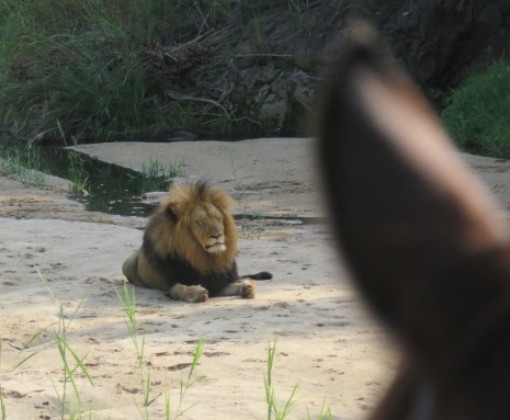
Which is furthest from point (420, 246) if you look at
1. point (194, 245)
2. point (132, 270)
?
point (132, 270)

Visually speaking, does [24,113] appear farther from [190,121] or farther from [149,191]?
[149,191]

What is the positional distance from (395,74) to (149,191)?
13079mm

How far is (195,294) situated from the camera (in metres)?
6.89

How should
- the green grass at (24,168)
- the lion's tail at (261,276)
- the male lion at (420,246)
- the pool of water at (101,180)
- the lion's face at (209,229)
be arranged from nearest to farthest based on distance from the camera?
the male lion at (420,246), the lion's face at (209,229), the lion's tail at (261,276), the pool of water at (101,180), the green grass at (24,168)

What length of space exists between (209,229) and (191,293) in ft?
1.43

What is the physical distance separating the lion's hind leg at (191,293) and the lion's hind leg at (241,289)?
15 centimetres

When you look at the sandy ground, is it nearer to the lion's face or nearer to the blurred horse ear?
the blurred horse ear

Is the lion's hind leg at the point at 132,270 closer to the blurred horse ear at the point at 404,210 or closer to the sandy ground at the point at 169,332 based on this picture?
the sandy ground at the point at 169,332

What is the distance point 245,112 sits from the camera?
20203mm

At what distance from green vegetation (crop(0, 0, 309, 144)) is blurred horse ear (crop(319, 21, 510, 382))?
18.7 m

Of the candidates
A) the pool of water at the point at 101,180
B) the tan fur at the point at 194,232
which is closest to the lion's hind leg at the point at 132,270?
the tan fur at the point at 194,232

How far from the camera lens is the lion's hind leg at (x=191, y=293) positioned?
22.6 feet

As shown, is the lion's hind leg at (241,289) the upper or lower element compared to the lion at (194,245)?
lower

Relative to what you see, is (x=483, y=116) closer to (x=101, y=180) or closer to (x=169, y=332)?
(x=101, y=180)
